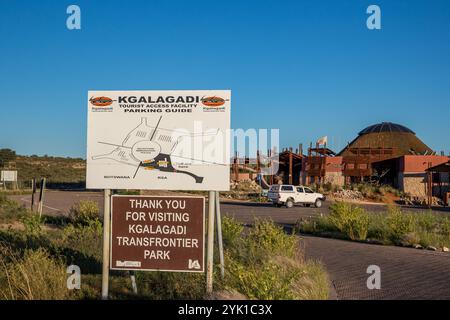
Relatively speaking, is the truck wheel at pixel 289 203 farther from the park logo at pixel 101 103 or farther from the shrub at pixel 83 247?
the park logo at pixel 101 103

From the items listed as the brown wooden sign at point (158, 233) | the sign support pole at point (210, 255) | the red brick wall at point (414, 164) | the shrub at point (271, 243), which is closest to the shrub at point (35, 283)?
the brown wooden sign at point (158, 233)

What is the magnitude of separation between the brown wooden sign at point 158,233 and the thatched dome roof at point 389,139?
5140 cm

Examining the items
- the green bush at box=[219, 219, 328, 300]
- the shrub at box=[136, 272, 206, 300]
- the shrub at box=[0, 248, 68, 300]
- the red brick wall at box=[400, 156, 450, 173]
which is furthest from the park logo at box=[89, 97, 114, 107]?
the red brick wall at box=[400, 156, 450, 173]

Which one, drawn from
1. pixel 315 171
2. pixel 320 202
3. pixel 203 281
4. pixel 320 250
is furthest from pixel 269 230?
pixel 315 171

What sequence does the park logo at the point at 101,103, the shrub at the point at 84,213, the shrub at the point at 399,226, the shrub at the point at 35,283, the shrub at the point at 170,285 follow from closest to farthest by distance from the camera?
the shrub at the point at 35,283
the shrub at the point at 170,285
the park logo at the point at 101,103
the shrub at the point at 399,226
the shrub at the point at 84,213

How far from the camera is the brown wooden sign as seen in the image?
296 inches

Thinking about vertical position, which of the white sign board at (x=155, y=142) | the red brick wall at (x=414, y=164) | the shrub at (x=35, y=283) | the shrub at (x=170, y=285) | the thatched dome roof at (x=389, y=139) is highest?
the thatched dome roof at (x=389, y=139)

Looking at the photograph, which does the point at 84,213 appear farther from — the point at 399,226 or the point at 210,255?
the point at 210,255

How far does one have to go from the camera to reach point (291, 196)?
34.2 meters

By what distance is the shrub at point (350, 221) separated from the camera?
49.3ft

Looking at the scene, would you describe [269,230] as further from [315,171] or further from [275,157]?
[275,157]

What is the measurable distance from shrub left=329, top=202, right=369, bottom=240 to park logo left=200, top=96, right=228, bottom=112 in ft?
28.4

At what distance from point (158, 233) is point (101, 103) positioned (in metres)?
2.12
